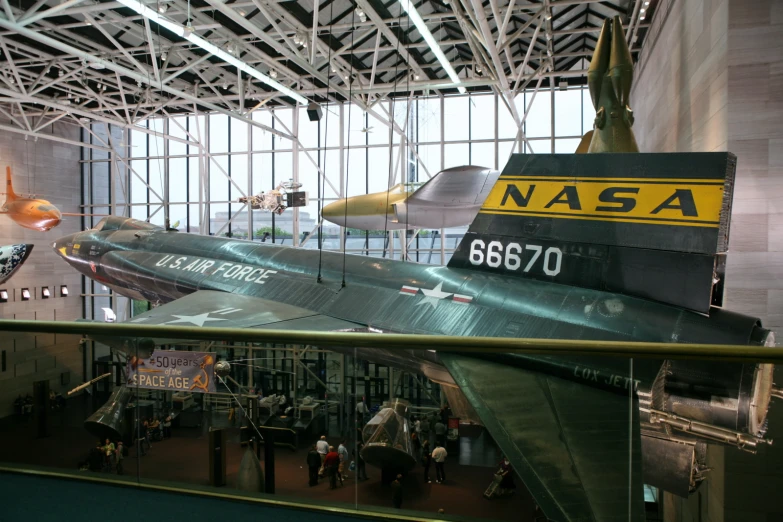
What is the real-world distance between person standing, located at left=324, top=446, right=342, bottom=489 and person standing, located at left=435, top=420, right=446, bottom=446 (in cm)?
44

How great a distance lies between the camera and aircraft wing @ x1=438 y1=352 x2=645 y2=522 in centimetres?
201

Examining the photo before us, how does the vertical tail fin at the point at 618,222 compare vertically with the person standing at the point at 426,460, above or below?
above

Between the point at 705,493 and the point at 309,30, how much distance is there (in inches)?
576

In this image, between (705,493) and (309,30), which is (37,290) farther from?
(705,493)

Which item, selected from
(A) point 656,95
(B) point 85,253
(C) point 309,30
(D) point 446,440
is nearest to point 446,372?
(D) point 446,440

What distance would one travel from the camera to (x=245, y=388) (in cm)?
239

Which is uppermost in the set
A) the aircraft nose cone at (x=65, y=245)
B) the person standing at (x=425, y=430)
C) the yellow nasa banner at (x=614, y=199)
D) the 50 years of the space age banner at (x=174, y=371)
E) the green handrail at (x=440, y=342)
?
the yellow nasa banner at (x=614, y=199)

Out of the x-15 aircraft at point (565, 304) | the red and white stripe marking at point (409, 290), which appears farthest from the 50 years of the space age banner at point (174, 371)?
the red and white stripe marking at point (409, 290)

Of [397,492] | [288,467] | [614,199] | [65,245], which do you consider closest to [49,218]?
[65,245]

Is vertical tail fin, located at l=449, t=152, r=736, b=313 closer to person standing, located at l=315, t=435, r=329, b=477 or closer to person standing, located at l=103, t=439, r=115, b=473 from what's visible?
person standing, located at l=315, t=435, r=329, b=477

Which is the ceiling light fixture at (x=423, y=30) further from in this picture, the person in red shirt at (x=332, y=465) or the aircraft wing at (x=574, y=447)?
the person in red shirt at (x=332, y=465)

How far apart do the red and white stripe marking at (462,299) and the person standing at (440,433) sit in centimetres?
317

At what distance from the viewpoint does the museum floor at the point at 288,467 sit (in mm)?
2152

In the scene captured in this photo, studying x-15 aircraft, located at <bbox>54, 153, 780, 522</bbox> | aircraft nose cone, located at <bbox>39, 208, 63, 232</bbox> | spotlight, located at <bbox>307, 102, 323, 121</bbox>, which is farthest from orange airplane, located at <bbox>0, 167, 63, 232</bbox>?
x-15 aircraft, located at <bbox>54, 153, 780, 522</bbox>
